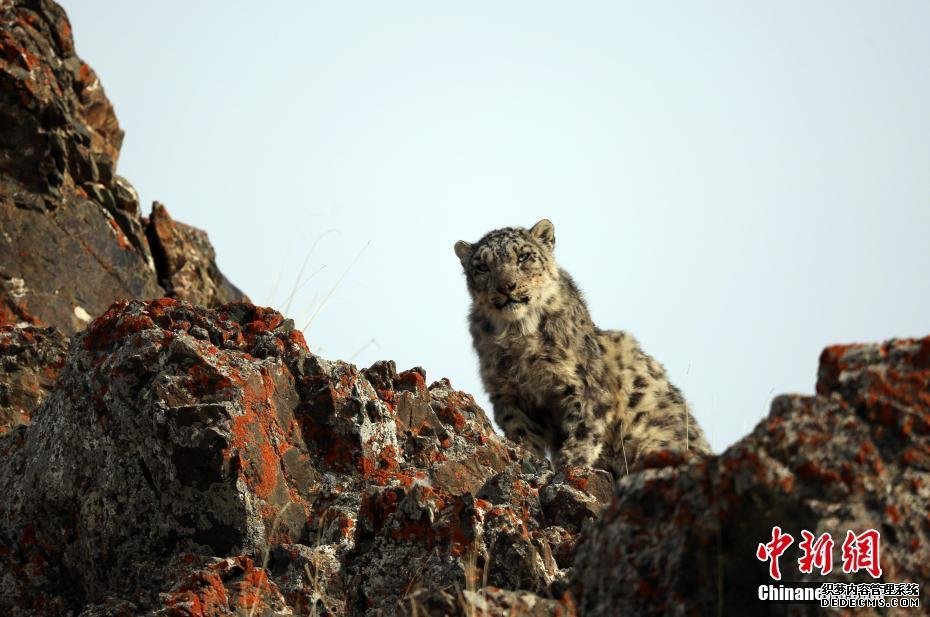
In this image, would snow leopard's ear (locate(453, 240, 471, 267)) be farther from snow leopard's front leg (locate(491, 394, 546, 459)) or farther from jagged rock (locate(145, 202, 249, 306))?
jagged rock (locate(145, 202, 249, 306))

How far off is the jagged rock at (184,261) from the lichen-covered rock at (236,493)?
6632mm

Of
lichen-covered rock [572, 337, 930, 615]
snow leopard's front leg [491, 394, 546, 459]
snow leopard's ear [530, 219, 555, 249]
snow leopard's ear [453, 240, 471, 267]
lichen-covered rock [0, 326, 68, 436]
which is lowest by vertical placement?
lichen-covered rock [572, 337, 930, 615]

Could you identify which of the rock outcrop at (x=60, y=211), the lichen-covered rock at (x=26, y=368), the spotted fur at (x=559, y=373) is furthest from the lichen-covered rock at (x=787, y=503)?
the rock outcrop at (x=60, y=211)

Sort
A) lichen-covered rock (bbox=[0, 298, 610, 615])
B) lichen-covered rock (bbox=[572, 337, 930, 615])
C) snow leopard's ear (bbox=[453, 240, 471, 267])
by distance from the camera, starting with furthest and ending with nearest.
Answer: snow leopard's ear (bbox=[453, 240, 471, 267]) → lichen-covered rock (bbox=[0, 298, 610, 615]) → lichen-covered rock (bbox=[572, 337, 930, 615])

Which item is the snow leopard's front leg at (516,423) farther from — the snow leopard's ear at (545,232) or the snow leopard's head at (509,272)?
the snow leopard's ear at (545,232)

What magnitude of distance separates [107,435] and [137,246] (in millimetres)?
7734

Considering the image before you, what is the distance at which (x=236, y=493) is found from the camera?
6.80 metres

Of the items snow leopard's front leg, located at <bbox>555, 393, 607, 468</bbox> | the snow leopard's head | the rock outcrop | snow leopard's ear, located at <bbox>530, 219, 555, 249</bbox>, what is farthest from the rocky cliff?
snow leopard's ear, located at <bbox>530, 219, 555, 249</bbox>

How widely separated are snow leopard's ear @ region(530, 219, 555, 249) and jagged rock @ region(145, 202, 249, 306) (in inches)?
168

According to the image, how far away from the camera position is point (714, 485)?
424 centimetres

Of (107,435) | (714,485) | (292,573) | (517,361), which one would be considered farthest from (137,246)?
(714,485)

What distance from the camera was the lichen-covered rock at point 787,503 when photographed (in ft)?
13.6

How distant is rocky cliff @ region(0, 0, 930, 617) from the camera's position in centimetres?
421

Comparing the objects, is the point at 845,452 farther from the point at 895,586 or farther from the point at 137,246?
the point at 137,246
